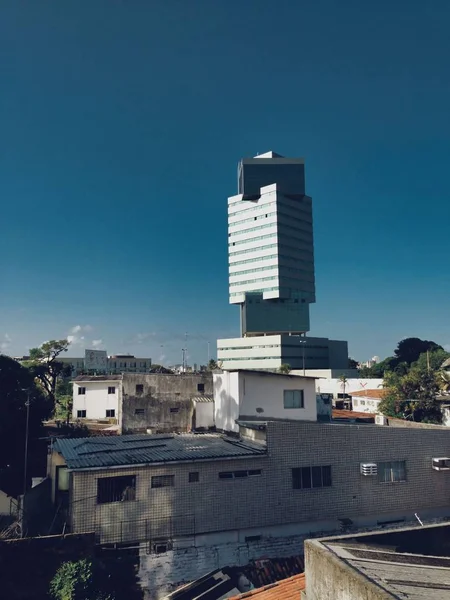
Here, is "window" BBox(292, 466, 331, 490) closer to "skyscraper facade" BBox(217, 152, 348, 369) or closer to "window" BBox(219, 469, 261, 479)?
"window" BBox(219, 469, 261, 479)

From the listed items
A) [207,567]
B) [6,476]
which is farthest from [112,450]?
[6,476]

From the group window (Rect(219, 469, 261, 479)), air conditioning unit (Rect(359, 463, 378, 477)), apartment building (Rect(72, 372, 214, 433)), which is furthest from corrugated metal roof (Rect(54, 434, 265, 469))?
apartment building (Rect(72, 372, 214, 433))

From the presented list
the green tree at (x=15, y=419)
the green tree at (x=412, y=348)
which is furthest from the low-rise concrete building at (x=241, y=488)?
the green tree at (x=412, y=348)

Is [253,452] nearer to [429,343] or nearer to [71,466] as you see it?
[71,466]

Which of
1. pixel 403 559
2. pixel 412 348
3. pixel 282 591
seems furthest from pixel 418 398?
pixel 412 348

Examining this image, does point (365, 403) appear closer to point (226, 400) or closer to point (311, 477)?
point (226, 400)

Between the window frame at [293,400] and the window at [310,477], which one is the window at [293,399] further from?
the window at [310,477]
